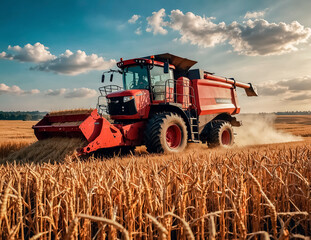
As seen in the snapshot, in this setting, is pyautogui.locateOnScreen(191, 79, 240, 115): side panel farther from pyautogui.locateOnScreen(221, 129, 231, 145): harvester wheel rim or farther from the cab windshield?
the cab windshield

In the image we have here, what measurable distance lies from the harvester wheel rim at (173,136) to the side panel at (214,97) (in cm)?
182

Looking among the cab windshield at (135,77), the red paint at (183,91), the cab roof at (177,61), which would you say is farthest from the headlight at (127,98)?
the red paint at (183,91)

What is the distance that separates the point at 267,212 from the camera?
267cm

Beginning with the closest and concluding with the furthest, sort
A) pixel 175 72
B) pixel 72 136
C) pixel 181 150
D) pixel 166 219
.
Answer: pixel 166 219 → pixel 72 136 → pixel 181 150 → pixel 175 72

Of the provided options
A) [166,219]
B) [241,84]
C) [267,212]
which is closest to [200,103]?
[241,84]

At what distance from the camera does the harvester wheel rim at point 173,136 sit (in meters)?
8.15

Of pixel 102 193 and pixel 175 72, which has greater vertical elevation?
pixel 175 72

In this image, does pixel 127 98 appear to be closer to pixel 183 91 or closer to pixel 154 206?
pixel 183 91

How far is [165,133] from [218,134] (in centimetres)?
320

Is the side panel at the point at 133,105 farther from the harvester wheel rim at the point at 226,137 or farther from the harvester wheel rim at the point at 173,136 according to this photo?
the harvester wheel rim at the point at 226,137

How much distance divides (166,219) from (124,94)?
618cm

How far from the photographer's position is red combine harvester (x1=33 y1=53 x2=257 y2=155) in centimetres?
673

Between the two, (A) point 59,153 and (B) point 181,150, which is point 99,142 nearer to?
(A) point 59,153

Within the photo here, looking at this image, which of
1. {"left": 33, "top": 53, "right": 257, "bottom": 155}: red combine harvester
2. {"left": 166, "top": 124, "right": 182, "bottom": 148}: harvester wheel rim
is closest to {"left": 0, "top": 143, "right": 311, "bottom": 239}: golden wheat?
{"left": 33, "top": 53, "right": 257, "bottom": 155}: red combine harvester
